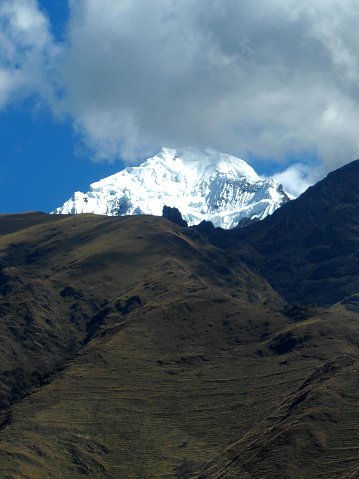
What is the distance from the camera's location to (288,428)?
187500 mm

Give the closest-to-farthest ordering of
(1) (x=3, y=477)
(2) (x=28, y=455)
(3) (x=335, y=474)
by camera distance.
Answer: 1. (3) (x=335, y=474)
2. (1) (x=3, y=477)
3. (2) (x=28, y=455)

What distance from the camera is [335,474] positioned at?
166500 mm

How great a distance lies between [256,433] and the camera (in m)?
200

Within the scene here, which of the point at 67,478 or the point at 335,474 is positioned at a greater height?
the point at 67,478

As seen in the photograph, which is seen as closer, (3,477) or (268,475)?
(268,475)

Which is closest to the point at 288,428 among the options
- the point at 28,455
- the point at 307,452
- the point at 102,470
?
the point at 307,452

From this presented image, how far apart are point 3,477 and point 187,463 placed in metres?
46.7

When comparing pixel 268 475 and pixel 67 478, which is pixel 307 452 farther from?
pixel 67 478

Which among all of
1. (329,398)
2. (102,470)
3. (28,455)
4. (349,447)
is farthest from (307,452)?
(28,455)

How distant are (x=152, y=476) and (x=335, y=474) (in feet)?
169

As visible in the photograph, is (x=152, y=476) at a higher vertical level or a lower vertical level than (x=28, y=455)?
lower

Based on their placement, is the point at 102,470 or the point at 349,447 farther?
the point at 102,470

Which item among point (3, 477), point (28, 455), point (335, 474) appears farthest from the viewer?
point (28, 455)

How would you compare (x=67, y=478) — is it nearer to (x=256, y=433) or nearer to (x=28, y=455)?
(x=28, y=455)
